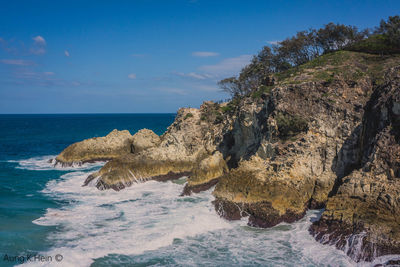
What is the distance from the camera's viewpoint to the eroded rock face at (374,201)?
13242mm

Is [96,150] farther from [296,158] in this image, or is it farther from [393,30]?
[393,30]

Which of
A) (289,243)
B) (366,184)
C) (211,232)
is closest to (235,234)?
(211,232)

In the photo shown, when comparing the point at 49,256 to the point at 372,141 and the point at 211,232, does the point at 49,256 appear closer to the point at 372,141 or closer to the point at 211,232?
the point at 211,232

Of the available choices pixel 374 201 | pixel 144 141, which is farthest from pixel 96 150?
pixel 374 201

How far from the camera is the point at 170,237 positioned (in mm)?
16062

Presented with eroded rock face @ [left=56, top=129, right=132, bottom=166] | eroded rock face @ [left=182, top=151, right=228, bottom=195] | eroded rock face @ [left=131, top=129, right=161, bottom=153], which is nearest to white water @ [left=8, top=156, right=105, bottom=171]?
eroded rock face @ [left=56, top=129, right=132, bottom=166]

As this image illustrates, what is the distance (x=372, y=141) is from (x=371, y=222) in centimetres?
532

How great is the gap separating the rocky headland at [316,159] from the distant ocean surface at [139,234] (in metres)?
1.03

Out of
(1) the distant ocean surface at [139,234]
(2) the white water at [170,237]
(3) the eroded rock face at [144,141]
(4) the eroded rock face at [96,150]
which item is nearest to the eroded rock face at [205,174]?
(1) the distant ocean surface at [139,234]

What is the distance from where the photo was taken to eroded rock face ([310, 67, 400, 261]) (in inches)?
521

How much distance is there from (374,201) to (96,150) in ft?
108
